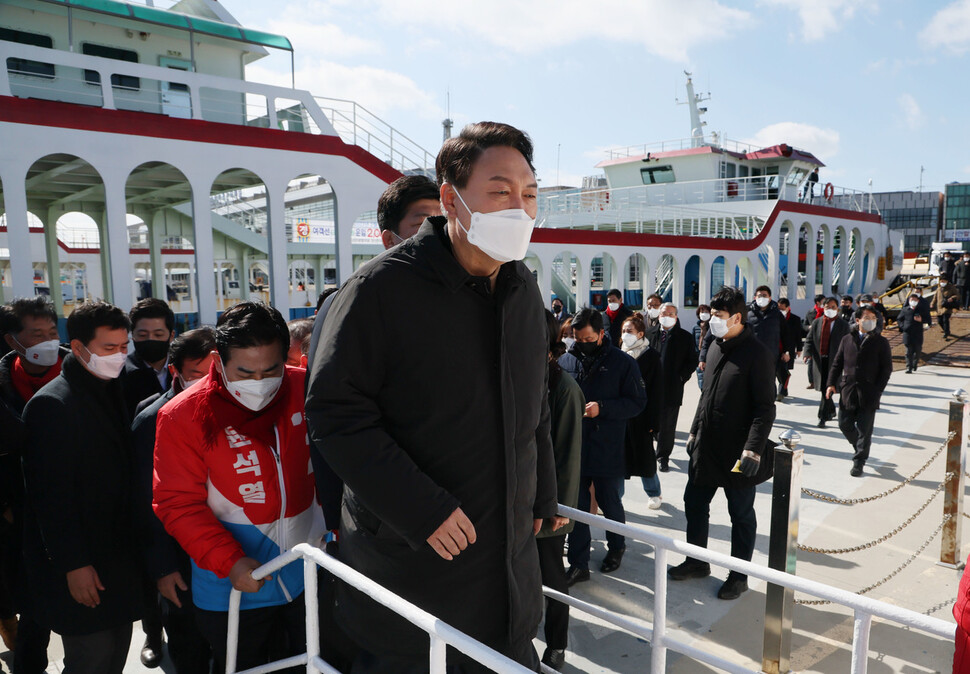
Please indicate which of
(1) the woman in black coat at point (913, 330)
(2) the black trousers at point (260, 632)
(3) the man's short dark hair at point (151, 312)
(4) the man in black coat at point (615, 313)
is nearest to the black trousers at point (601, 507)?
(2) the black trousers at point (260, 632)

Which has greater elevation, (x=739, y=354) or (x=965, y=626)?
(x=739, y=354)

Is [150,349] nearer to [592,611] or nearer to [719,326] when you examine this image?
[592,611]

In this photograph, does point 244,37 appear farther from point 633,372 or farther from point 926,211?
point 926,211

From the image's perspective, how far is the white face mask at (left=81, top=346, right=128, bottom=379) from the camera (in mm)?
2475

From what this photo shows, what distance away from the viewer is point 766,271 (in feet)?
66.2

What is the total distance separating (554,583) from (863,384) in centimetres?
501

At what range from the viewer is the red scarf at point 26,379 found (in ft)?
11.2

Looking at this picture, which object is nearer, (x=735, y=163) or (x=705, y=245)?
(x=705, y=245)

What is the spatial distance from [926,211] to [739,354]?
97.7 metres

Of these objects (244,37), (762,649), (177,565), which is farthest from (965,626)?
(244,37)

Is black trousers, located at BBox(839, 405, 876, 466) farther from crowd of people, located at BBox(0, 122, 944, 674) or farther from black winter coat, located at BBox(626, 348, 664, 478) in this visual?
crowd of people, located at BBox(0, 122, 944, 674)

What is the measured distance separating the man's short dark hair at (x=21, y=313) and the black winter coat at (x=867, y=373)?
708 cm

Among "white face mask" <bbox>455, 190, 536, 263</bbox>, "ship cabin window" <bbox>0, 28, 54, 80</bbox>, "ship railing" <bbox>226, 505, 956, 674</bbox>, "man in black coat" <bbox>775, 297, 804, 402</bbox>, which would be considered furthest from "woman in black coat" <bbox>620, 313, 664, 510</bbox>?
"ship cabin window" <bbox>0, 28, 54, 80</bbox>

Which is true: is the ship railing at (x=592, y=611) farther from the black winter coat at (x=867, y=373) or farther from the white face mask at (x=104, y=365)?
the black winter coat at (x=867, y=373)
